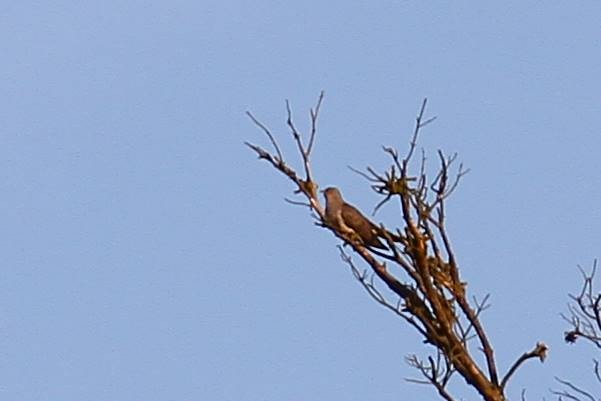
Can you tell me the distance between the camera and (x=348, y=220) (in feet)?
45.0

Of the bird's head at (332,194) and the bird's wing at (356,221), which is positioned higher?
the bird's head at (332,194)

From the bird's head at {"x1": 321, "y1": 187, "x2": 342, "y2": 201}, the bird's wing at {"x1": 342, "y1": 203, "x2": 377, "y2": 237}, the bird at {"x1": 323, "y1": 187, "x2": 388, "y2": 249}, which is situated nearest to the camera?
the bird at {"x1": 323, "y1": 187, "x2": 388, "y2": 249}

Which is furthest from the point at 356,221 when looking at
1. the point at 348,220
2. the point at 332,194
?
the point at 332,194

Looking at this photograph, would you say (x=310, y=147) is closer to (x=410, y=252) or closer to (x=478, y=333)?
(x=410, y=252)

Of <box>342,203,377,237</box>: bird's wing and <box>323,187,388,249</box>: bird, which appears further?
<box>342,203,377,237</box>: bird's wing

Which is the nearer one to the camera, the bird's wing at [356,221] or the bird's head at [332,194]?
the bird's wing at [356,221]

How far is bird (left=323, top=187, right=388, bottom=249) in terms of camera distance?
11499 millimetres

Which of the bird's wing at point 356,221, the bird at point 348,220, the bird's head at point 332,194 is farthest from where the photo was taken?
the bird's head at point 332,194

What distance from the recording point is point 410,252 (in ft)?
31.3

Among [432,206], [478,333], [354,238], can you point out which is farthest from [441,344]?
[354,238]

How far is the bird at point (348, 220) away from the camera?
37.7 feet

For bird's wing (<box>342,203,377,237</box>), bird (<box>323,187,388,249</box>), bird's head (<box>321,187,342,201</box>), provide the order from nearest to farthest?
bird (<box>323,187,388,249</box>)
bird's wing (<box>342,203,377,237</box>)
bird's head (<box>321,187,342,201</box>)

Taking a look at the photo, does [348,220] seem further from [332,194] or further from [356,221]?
[332,194]

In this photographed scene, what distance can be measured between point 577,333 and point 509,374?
3.21 ft
